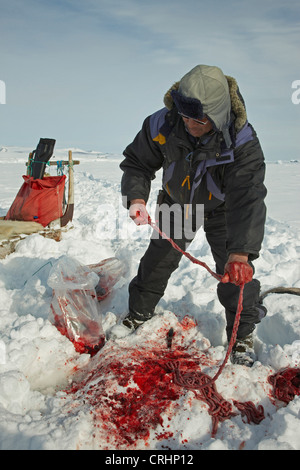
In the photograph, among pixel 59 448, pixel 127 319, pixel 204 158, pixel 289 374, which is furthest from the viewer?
pixel 127 319

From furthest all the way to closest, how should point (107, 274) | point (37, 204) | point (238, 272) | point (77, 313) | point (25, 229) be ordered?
point (37, 204) < point (25, 229) < point (107, 274) < point (77, 313) < point (238, 272)

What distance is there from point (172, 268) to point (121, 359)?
78 cm

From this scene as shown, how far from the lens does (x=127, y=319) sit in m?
2.85

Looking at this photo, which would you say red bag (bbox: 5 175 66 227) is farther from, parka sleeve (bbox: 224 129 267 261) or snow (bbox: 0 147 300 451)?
parka sleeve (bbox: 224 129 267 261)

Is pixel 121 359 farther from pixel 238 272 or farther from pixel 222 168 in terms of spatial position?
pixel 222 168

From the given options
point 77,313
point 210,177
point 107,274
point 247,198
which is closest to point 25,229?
point 107,274

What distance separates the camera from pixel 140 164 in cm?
257

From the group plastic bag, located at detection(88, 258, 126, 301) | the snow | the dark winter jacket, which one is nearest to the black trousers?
the snow

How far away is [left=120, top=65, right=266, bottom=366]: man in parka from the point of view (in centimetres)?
199

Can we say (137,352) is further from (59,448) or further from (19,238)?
(19,238)

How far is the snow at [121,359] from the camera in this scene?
178cm

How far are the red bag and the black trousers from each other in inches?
98.6

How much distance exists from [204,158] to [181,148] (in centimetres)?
18
